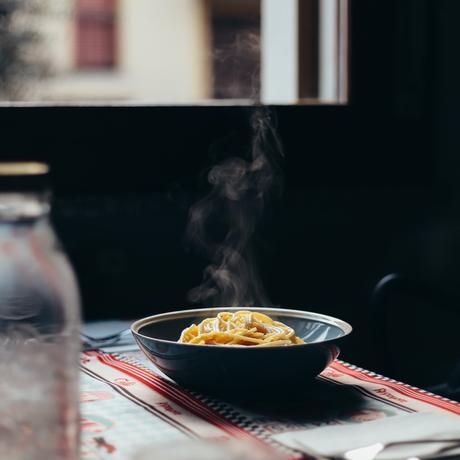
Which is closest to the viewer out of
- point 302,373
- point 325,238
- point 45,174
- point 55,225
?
point 45,174

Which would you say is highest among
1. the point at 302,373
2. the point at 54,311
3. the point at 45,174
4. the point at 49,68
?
the point at 49,68

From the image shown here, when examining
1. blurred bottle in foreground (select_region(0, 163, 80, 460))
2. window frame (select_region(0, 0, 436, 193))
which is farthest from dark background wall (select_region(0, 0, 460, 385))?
blurred bottle in foreground (select_region(0, 163, 80, 460))

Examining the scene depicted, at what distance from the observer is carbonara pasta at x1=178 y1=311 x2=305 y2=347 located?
44.0 inches

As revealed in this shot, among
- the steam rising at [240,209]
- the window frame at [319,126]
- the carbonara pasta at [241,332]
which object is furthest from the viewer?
the steam rising at [240,209]

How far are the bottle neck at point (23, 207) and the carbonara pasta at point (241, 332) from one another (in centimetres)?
45

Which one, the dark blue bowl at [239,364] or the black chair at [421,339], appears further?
the black chair at [421,339]

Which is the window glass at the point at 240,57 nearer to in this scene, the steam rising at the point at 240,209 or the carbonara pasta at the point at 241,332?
the steam rising at the point at 240,209

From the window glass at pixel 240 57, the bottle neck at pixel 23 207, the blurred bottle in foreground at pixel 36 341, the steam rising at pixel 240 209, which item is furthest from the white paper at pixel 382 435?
the window glass at pixel 240 57

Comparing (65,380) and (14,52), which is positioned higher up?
(14,52)

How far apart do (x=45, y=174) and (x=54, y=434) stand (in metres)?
0.22

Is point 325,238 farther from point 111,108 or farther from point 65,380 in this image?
point 65,380

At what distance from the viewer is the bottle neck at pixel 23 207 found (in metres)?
0.66

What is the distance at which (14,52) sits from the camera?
2365 mm

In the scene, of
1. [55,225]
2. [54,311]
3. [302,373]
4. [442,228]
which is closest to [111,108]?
[55,225]
